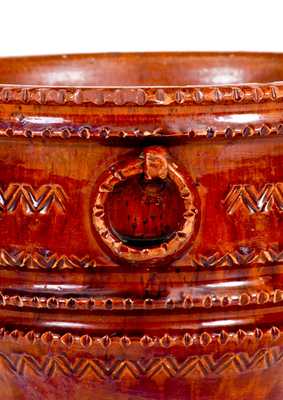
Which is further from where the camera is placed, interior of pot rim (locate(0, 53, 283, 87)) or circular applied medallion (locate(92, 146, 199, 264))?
interior of pot rim (locate(0, 53, 283, 87))

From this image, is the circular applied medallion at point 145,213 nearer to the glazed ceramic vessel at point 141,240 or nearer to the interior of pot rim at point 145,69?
the glazed ceramic vessel at point 141,240

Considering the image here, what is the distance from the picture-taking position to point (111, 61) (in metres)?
2.67

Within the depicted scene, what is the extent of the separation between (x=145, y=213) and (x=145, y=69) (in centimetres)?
109

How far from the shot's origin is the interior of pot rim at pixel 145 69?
264 centimetres

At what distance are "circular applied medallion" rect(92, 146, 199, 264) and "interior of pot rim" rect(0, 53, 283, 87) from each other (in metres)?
1.05

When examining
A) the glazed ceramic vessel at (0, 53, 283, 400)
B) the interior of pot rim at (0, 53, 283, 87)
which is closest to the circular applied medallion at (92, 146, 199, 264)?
the glazed ceramic vessel at (0, 53, 283, 400)

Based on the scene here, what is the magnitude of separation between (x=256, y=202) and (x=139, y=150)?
192mm

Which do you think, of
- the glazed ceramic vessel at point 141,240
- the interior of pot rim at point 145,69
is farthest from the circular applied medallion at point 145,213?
the interior of pot rim at point 145,69

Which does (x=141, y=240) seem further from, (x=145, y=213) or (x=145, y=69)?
(x=145, y=69)

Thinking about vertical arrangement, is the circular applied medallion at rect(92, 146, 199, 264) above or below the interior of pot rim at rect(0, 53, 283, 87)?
below

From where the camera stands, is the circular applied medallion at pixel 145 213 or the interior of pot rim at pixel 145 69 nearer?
the circular applied medallion at pixel 145 213

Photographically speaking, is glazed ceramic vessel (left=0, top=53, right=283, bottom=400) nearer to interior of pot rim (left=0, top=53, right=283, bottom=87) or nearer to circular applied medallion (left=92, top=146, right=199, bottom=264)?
circular applied medallion (left=92, top=146, right=199, bottom=264)

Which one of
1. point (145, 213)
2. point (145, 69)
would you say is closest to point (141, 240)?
point (145, 213)

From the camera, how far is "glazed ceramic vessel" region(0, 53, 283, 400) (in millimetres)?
1606
